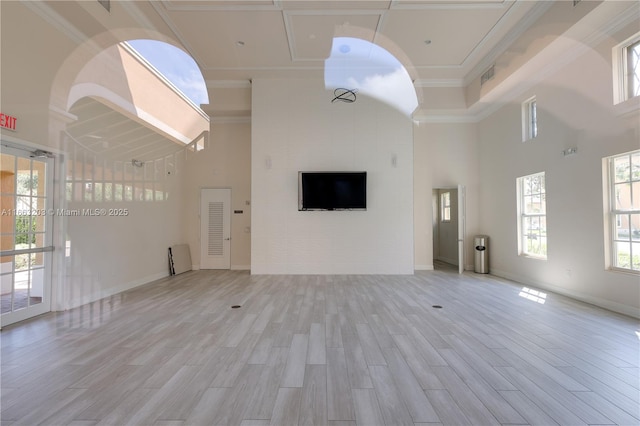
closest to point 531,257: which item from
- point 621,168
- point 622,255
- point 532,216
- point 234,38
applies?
point 532,216

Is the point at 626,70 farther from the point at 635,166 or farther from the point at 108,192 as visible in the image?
the point at 108,192

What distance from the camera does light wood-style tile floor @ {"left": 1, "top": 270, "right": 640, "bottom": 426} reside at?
1.79 metres

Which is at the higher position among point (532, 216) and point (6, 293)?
point (532, 216)

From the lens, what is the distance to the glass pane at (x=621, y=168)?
3816 millimetres

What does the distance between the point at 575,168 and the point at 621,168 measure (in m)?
0.58

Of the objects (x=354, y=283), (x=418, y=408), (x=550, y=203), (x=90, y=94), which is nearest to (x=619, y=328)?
(x=550, y=203)

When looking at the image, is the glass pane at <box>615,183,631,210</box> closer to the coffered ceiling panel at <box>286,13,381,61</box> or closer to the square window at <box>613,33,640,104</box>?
the square window at <box>613,33,640,104</box>

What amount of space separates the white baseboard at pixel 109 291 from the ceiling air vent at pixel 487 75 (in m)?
8.32

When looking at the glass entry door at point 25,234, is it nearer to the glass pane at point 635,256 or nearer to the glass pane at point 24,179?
the glass pane at point 24,179

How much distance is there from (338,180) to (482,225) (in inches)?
154

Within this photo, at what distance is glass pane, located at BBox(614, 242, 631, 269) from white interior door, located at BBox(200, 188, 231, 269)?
7356 millimetres

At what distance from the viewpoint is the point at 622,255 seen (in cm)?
386

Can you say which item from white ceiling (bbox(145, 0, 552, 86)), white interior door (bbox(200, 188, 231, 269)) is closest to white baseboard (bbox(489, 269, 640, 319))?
white ceiling (bbox(145, 0, 552, 86))

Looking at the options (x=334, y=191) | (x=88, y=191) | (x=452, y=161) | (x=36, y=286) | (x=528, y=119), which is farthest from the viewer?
(x=452, y=161)
